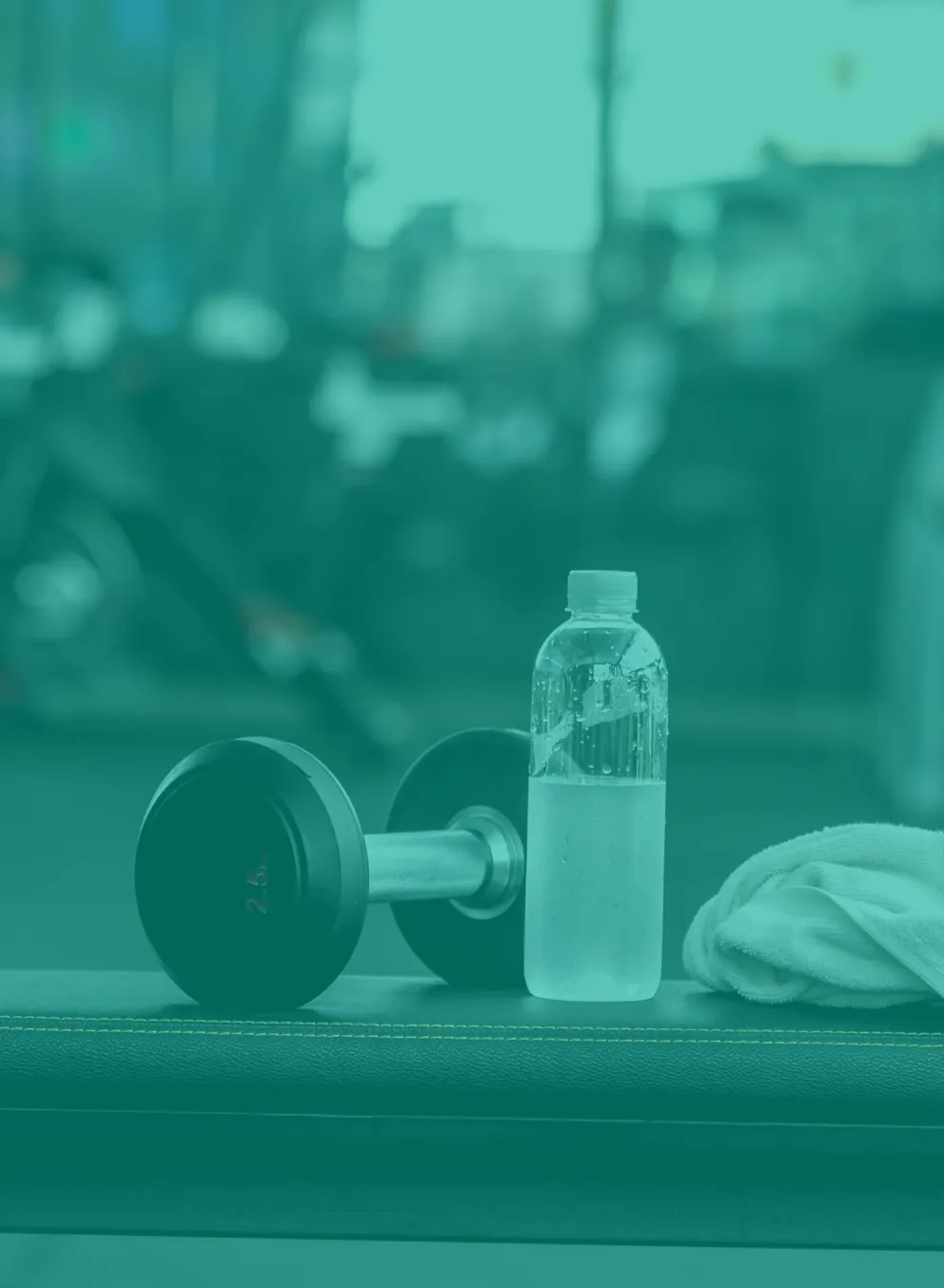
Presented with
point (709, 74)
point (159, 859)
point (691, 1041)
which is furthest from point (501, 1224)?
point (709, 74)

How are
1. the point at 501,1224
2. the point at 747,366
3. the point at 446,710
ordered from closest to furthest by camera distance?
1. the point at 501,1224
2. the point at 446,710
3. the point at 747,366

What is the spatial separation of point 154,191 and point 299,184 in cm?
48

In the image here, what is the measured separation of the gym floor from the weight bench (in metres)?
0.26

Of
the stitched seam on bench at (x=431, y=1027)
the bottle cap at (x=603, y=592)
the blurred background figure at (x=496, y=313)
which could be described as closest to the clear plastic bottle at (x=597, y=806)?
the bottle cap at (x=603, y=592)

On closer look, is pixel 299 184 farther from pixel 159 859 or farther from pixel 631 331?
pixel 159 859

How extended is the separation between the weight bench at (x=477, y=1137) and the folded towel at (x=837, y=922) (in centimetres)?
7

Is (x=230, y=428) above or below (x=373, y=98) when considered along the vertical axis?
below

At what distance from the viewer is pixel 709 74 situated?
20.2 ft

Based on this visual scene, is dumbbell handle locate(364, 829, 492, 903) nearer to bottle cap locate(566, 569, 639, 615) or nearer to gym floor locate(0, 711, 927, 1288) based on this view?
bottle cap locate(566, 569, 639, 615)

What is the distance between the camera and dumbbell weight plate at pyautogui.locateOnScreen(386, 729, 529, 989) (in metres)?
1.48

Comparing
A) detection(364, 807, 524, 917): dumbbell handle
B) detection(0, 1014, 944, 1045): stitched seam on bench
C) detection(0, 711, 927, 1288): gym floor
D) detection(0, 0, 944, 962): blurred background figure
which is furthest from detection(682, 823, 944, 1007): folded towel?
detection(0, 0, 944, 962): blurred background figure

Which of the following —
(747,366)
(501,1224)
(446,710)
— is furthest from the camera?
(747,366)

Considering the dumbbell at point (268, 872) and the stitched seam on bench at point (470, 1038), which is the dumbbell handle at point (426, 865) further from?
the stitched seam on bench at point (470, 1038)

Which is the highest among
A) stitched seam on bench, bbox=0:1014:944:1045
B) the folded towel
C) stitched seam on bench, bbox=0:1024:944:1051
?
the folded towel
